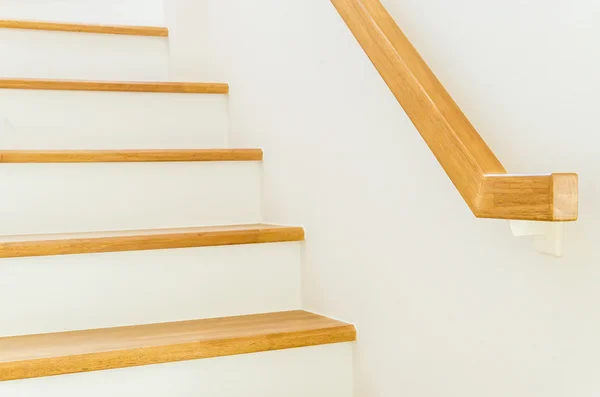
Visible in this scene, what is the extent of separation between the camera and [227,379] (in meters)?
→ 1.36

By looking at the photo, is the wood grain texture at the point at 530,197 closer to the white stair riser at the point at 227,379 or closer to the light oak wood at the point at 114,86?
the white stair riser at the point at 227,379

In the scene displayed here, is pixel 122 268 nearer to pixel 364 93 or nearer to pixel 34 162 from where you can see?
pixel 34 162

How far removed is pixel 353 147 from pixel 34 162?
81 centimetres

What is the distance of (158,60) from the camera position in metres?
2.64

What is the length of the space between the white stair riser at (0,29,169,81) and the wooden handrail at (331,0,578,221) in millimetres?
1489

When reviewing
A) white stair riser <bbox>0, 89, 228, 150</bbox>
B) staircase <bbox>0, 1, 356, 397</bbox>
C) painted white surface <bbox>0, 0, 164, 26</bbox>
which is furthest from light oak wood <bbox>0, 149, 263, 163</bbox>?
painted white surface <bbox>0, 0, 164, 26</bbox>

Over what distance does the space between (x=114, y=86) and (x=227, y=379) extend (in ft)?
3.53

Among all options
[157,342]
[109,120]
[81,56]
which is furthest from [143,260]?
[81,56]

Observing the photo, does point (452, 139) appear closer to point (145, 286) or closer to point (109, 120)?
point (145, 286)

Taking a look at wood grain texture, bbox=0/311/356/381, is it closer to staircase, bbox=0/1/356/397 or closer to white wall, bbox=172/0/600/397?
staircase, bbox=0/1/356/397


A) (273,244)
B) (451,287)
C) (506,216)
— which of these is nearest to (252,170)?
(273,244)

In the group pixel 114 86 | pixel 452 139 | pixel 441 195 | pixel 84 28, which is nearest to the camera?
pixel 452 139

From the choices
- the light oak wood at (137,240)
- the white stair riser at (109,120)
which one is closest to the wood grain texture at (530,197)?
the light oak wood at (137,240)

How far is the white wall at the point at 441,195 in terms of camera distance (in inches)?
34.6
